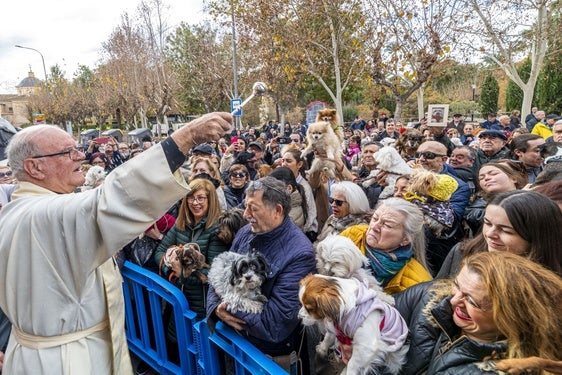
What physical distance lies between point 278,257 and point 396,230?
2.74ft

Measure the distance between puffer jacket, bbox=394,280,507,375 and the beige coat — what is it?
1228 millimetres

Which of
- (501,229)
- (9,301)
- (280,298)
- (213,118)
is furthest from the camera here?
(280,298)

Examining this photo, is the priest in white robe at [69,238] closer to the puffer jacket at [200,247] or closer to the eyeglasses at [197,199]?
the puffer jacket at [200,247]

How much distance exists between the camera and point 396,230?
2555 millimetres

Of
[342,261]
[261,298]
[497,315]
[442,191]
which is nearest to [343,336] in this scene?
[342,261]

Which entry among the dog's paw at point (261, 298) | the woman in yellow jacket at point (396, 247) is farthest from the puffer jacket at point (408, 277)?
the dog's paw at point (261, 298)

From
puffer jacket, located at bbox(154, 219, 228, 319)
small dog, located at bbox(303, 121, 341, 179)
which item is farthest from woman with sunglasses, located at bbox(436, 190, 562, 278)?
small dog, located at bbox(303, 121, 341, 179)

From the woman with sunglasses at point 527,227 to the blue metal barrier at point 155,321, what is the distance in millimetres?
2158

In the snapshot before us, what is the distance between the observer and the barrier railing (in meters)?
2.28

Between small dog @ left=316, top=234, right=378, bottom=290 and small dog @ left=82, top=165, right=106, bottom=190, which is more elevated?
small dog @ left=82, top=165, right=106, bottom=190

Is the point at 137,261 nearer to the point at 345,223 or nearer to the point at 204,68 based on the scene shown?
the point at 345,223

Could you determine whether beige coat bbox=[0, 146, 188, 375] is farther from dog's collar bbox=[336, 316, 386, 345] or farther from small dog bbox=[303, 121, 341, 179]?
small dog bbox=[303, 121, 341, 179]

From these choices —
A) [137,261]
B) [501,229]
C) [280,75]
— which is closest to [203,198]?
[137,261]

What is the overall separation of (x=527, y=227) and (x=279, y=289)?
1394mm
